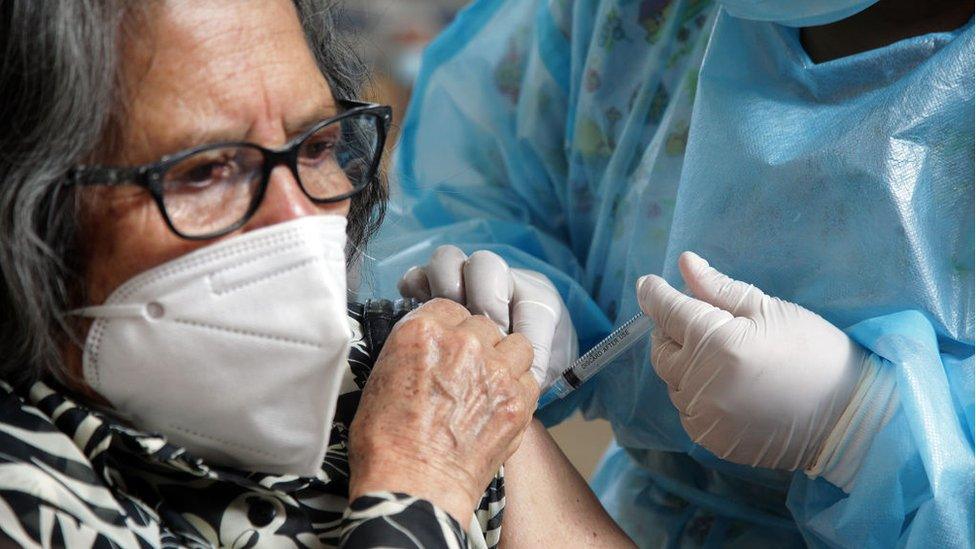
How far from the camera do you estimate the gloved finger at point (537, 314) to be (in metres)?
1.56

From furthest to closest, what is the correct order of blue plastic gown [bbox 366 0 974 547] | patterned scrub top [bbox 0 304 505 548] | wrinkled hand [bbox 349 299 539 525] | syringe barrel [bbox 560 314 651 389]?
syringe barrel [bbox 560 314 651 389]
blue plastic gown [bbox 366 0 974 547]
wrinkled hand [bbox 349 299 539 525]
patterned scrub top [bbox 0 304 505 548]

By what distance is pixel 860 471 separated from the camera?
1358mm

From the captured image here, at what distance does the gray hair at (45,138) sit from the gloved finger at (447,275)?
1.86ft

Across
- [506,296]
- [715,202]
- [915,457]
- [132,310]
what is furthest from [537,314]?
[132,310]

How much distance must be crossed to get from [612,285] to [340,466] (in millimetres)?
597

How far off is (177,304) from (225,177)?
5.9 inches

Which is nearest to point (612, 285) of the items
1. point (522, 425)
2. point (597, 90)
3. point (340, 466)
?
point (597, 90)

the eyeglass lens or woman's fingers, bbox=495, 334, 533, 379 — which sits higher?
the eyeglass lens

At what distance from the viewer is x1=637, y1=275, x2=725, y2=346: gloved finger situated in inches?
54.6

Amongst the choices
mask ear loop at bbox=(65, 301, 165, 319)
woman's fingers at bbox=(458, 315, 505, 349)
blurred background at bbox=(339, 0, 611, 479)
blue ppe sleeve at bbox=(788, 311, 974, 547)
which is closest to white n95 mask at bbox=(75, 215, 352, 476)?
mask ear loop at bbox=(65, 301, 165, 319)

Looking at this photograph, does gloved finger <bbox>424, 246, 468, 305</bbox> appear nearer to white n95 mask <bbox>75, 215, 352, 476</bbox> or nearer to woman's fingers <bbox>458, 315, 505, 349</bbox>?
woman's fingers <bbox>458, 315, 505, 349</bbox>

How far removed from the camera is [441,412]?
1.26 metres

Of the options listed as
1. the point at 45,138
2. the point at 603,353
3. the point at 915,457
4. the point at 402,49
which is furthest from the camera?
the point at 402,49

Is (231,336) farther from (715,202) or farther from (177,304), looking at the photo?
(715,202)
